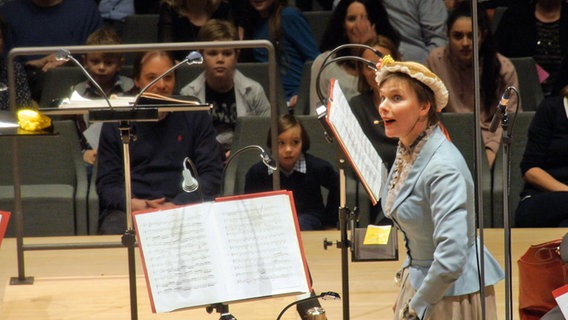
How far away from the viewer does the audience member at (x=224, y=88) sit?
5.56 meters

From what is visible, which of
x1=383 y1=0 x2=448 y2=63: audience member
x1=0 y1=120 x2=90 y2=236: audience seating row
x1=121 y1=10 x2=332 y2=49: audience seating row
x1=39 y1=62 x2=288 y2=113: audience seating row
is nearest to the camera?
x1=0 y1=120 x2=90 y2=236: audience seating row

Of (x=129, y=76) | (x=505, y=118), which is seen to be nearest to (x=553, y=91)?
(x=129, y=76)

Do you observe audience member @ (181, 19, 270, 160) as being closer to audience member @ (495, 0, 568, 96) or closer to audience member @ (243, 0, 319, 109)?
audience member @ (243, 0, 319, 109)

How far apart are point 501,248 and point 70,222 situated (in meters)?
2.18

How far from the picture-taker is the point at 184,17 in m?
6.12

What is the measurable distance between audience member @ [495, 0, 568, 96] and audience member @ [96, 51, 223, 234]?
2.19 m

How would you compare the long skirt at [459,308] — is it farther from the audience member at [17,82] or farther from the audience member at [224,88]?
the audience member at [17,82]

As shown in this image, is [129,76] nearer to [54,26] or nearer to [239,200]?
[54,26]

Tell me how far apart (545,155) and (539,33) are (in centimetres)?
123

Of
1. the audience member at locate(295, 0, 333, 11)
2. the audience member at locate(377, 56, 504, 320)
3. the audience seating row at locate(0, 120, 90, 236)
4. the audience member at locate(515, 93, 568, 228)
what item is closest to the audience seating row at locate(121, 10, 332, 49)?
the audience member at locate(295, 0, 333, 11)

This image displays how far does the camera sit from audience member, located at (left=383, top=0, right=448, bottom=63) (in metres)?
6.27

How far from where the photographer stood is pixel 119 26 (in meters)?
6.75

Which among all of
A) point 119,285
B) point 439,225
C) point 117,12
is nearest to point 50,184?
point 119,285

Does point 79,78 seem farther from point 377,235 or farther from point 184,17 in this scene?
point 377,235
